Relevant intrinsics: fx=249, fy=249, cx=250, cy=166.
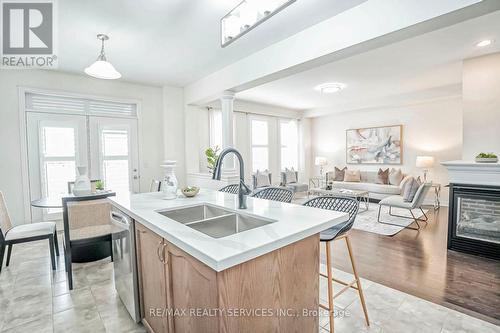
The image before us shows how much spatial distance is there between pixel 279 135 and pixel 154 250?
6540 millimetres

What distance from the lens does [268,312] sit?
1.13 meters

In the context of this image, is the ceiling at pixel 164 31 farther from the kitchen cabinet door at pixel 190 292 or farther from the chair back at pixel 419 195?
the chair back at pixel 419 195

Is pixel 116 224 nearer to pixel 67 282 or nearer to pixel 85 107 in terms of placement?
pixel 67 282

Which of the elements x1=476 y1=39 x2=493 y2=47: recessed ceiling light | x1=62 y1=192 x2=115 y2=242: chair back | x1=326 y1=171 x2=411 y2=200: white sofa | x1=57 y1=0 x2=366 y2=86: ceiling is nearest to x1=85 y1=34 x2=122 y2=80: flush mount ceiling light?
x1=57 y1=0 x2=366 y2=86: ceiling

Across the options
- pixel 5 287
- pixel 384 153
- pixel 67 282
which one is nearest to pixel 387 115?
pixel 384 153

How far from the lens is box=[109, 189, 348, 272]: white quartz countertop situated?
0.98 metres

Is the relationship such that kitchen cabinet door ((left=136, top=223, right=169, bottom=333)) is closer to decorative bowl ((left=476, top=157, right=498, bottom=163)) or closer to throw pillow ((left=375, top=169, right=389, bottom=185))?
decorative bowl ((left=476, top=157, right=498, bottom=163))

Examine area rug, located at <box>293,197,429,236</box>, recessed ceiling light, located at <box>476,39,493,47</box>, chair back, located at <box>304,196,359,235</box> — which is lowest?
area rug, located at <box>293,197,429,236</box>

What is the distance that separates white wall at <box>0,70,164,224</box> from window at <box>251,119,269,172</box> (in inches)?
112

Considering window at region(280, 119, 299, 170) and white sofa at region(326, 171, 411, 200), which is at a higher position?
window at region(280, 119, 299, 170)

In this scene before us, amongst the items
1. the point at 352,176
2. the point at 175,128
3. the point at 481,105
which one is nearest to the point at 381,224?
the point at 481,105

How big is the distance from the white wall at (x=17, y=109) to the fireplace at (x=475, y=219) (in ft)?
16.6

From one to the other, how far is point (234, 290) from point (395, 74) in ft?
16.1

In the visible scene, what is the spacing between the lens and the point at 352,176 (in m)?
6.88
